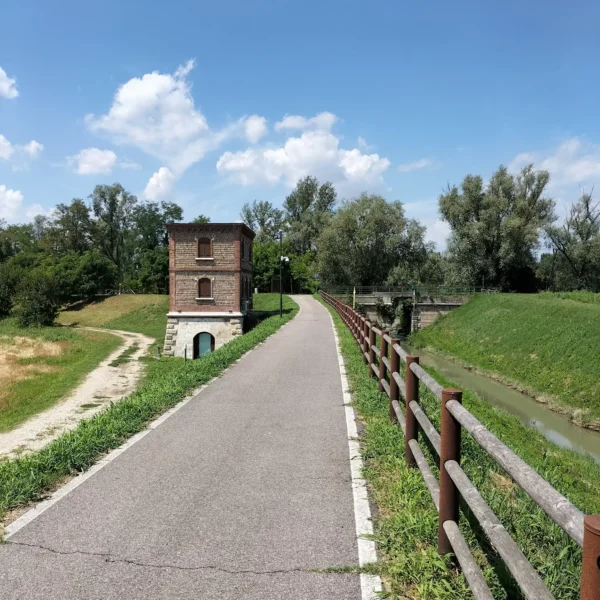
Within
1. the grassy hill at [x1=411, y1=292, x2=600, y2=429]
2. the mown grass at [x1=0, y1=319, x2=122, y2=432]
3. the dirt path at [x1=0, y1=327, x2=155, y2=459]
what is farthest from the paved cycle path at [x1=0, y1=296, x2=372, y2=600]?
the grassy hill at [x1=411, y1=292, x2=600, y2=429]

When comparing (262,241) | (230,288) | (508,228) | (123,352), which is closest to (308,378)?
(230,288)

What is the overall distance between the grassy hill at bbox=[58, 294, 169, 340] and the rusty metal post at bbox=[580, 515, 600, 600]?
49.8 meters

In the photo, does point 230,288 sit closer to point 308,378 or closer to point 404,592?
point 308,378

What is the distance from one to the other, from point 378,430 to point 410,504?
243cm

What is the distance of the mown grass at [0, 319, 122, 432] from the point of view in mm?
20070

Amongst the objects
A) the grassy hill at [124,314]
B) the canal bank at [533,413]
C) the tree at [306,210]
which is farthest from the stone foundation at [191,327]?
the tree at [306,210]

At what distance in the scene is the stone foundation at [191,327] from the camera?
34.7m

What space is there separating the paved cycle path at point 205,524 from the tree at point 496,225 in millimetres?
45321

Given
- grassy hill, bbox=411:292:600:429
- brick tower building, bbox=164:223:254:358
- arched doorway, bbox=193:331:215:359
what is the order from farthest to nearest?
arched doorway, bbox=193:331:215:359 < brick tower building, bbox=164:223:254:358 < grassy hill, bbox=411:292:600:429

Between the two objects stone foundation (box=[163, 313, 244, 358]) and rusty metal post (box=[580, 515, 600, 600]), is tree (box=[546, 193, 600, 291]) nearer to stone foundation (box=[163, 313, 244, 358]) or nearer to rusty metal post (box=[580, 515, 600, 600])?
stone foundation (box=[163, 313, 244, 358])

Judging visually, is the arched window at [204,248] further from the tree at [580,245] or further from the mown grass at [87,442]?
the tree at [580,245]

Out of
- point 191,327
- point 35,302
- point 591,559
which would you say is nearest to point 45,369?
point 191,327

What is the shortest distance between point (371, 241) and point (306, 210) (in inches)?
1181

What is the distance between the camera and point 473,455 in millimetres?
6082
